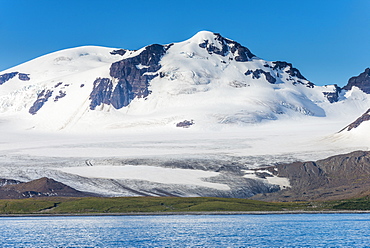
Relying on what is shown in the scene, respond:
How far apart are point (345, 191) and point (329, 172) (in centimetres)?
2004

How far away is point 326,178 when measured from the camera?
182 meters

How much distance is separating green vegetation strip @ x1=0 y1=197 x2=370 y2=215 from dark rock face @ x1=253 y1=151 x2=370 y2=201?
26067 millimetres

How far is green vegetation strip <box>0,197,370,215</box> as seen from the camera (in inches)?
5079

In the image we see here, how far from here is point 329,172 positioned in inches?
7279

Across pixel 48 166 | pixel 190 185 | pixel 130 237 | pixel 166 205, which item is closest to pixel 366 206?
pixel 166 205

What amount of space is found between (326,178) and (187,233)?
10393cm

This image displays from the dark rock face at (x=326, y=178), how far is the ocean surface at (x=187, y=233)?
202 feet

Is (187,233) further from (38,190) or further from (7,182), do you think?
(7,182)

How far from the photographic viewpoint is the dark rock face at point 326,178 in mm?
167125

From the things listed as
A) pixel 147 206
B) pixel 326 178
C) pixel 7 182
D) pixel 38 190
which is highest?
pixel 7 182

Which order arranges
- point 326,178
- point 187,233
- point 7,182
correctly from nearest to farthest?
1. point 187,233
2. point 7,182
3. point 326,178

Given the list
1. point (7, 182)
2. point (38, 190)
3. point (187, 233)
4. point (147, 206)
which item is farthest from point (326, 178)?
point (187, 233)

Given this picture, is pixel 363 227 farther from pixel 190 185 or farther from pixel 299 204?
pixel 190 185

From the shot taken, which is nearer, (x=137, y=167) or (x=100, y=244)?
(x=100, y=244)
